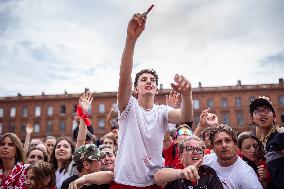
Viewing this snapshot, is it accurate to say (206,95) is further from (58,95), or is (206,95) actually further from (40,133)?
(40,133)

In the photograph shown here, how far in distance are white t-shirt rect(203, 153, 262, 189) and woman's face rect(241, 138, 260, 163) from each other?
699 mm

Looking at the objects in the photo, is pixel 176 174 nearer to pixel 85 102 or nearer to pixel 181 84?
pixel 181 84

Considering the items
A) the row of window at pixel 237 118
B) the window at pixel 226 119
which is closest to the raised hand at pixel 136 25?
the row of window at pixel 237 118

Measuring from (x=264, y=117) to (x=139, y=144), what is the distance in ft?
7.95

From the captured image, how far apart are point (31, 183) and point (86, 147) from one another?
930 millimetres

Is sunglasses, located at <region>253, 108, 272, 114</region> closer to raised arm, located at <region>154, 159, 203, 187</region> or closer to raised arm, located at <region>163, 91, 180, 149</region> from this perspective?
raised arm, located at <region>163, 91, 180, 149</region>

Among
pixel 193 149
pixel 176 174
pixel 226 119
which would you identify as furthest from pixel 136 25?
pixel 226 119

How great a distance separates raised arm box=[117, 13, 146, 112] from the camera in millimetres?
2832

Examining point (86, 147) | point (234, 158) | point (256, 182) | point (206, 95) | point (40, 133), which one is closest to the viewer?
point (256, 182)

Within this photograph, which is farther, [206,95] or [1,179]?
[206,95]

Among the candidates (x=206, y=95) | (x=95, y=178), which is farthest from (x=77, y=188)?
(x=206, y=95)

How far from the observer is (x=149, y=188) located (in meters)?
3.02

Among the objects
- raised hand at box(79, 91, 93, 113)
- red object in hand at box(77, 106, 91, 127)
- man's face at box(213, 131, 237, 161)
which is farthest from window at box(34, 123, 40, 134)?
man's face at box(213, 131, 237, 161)

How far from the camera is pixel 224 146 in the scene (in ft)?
12.6
